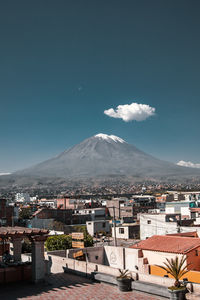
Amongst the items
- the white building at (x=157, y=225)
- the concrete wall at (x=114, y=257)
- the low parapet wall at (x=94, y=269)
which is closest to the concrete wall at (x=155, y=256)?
the concrete wall at (x=114, y=257)

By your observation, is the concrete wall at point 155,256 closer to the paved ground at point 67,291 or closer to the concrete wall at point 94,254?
the concrete wall at point 94,254

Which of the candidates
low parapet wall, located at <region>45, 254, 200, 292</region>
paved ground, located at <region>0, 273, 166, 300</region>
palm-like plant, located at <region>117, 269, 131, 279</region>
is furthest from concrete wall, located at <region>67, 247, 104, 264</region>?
palm-like plant, located at <region>117, 269, 131, 279</region>

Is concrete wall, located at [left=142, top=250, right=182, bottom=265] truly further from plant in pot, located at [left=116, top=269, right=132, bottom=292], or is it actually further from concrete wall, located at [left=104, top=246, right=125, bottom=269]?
plant in pot, located at [left=116, top=269, right=132, bottom=292]

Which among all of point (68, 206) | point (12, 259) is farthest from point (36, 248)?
point (68, 206)

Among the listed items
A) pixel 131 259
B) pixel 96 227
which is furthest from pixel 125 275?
pixel 96 227

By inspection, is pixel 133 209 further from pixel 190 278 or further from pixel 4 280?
pixel 4 280

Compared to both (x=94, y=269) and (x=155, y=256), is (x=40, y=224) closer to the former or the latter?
(x=155, y=256)
